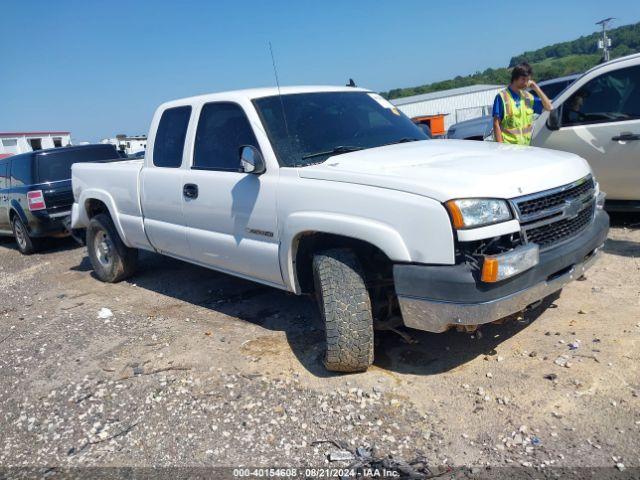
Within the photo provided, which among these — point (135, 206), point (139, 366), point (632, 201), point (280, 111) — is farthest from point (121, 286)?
point (632, 201)

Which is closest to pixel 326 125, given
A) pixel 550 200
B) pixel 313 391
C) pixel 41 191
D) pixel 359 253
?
pixel 359 253

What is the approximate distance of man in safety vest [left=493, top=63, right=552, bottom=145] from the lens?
576 cm

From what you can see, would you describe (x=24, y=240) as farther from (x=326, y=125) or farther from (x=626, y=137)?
(x=626, y=137)

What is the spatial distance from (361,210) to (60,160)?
7838mm

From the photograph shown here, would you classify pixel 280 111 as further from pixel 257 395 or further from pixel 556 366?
pixel 556 366

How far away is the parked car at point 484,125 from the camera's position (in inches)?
393

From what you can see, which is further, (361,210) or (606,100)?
(606,100)

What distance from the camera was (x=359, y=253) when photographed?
3646mm

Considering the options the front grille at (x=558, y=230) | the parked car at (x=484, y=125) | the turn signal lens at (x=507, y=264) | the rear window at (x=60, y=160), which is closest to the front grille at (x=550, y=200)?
the front grille at (x=558, y=230)

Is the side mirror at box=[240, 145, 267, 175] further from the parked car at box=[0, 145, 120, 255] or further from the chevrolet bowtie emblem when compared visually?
the parked car at box=[0, 145, 120, 255]

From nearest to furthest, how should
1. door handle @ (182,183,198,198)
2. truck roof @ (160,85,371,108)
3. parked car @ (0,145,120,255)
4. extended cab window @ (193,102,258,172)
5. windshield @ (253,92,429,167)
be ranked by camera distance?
1. windshield @ (253,92,429,167)
2. extended cab window @ (193,102,258,172)
3. truck roof @ (160,85,371,108)
4. door handle @ (182,183,198,198)
5. parked car @ (0,145,120,255)

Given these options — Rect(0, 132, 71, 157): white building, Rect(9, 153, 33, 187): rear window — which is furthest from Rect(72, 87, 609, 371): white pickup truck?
Rect(0, 132, 71, 157): white building

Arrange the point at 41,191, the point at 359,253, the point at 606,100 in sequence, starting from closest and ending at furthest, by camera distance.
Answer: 1. the point at 359,253
2. the point at 606,100
3. the point at 41,191

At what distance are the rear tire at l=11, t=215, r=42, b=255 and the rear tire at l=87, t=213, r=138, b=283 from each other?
355 cm
